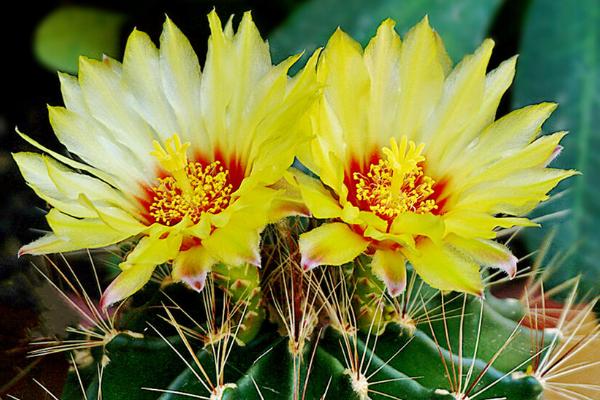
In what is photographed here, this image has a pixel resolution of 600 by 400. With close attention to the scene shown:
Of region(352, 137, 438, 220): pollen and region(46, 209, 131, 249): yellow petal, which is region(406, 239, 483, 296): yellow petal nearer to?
region(352, 137, 438, 220): pollen

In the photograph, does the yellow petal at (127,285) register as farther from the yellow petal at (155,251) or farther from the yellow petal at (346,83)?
the yellow petal at (346,83)

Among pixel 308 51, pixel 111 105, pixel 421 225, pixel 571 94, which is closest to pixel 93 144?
pixel 111 105

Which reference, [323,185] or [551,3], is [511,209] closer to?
[323,185]

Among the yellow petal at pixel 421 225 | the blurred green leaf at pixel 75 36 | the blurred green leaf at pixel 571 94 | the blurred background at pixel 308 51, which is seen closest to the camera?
the yellow petal at pixel 421 225

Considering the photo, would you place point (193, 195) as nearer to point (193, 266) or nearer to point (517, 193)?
point (193, 266)

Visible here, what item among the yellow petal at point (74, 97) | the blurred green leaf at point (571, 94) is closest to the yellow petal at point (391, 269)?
the yellow petal at point (74, 97)

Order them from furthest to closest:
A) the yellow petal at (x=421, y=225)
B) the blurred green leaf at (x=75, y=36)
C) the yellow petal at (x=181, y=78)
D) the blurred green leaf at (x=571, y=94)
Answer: the blurred green leaf at (x=75, y=36) < the blurred green leaf at (x=571, y=94) < the yellow petal at (x=181, y=78) < the yellow petal at (x=421, y=225)

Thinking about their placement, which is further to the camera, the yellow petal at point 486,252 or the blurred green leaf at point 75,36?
the blurred green leaf at point 75,36

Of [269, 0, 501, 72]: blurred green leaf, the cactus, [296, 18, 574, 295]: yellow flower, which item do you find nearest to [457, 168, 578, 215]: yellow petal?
[296, 18, 574, 295]: yellow flower
